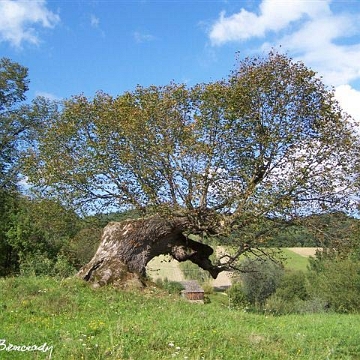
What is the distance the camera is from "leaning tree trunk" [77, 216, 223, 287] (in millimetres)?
14109

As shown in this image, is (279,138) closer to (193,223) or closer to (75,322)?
(193,223)

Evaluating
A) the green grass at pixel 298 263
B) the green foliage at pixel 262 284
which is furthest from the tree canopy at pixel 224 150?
the green grass at pixel 298 263


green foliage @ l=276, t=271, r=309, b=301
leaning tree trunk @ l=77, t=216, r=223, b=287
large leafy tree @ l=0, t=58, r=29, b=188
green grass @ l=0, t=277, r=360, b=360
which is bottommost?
green foliage @ l=276, t=271, r=309, b=301

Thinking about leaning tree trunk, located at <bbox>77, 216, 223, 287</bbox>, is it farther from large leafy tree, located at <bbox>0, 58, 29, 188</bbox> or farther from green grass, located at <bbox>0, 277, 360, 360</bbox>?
large leafy tree, located at <bbox>0, 58, 29, 188</bbox>

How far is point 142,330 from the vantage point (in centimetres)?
775

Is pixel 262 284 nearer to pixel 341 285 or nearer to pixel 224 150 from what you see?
pixel 341 285

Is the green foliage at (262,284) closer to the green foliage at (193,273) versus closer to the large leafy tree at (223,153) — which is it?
the green foliage at (193,273)

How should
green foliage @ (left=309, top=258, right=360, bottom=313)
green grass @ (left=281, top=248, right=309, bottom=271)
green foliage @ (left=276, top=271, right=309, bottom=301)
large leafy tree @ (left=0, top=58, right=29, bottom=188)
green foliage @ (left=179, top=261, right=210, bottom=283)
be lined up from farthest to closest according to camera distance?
green foliage @ (left=179, top=261, right=210, bottom=283)
green grass @ (left=281, top=248, right=309, bottom=271)
green foliage @ (left=276, top=271, right=309, bottom=301)
green foliage @ (left=309, top=258, right=360, bottom=313)
large leafy tree @ (left=0, top=58, right=29, bottom=188)

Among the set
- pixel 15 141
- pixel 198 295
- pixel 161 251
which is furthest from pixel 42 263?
pixel 198 295

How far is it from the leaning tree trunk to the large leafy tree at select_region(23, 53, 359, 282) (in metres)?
0.12

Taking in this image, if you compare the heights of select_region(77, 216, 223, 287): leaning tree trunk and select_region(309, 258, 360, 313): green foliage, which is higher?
select_region(77, 216, 223, 287): leaning tree trunk

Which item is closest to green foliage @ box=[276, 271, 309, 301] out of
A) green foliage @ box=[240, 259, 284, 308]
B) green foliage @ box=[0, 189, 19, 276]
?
green foliage @ box=[240, 259, 284, 308]

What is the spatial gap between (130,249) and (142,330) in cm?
739

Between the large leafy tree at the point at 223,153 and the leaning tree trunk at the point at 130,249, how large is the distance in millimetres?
122
